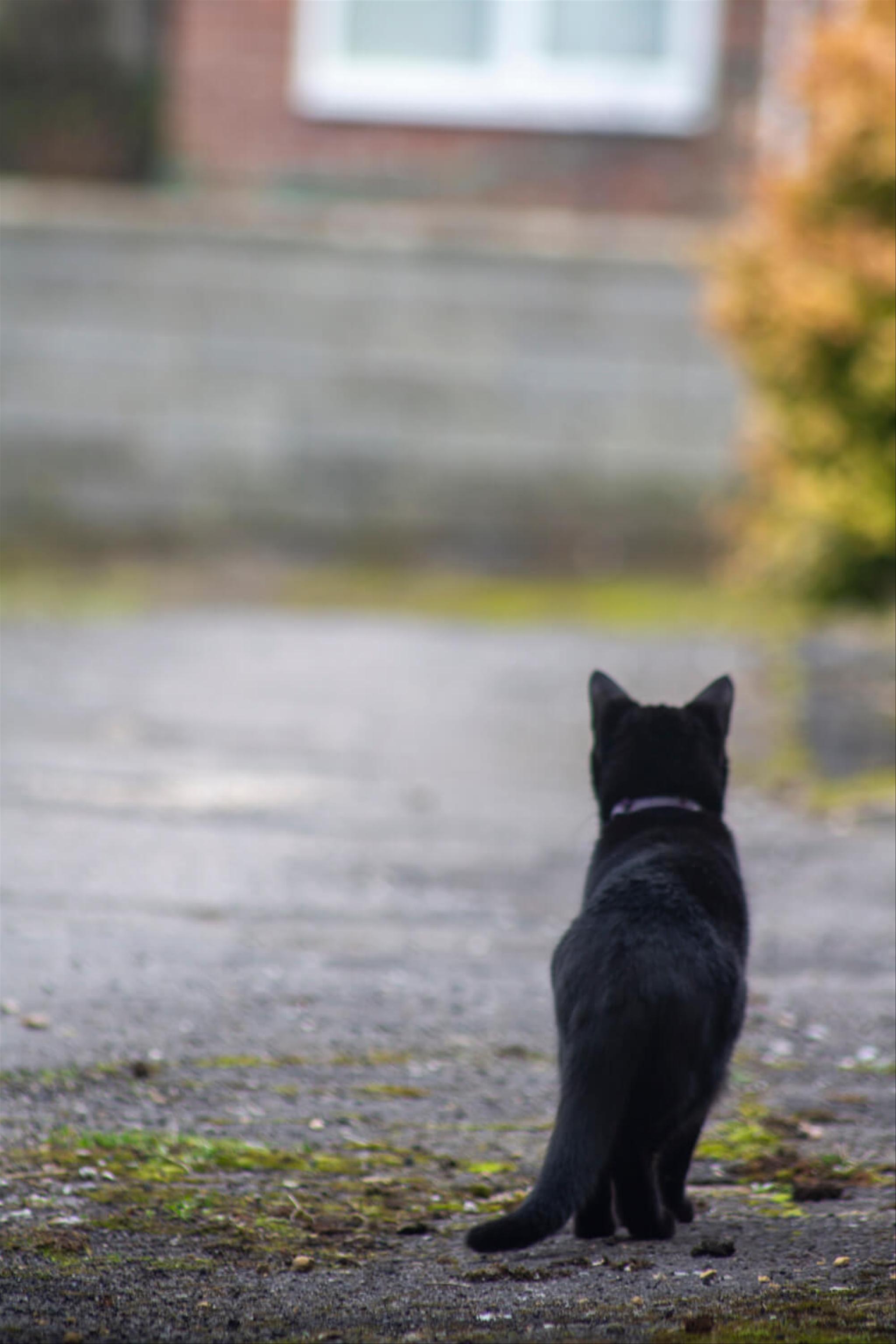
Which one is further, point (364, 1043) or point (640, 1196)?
point (364, 1043)

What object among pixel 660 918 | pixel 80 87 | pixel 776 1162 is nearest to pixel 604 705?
pixel 660 918

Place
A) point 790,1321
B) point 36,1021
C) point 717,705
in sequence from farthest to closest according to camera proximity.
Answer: point 36,1021, point 717,705, point 790,1321

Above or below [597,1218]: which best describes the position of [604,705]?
above

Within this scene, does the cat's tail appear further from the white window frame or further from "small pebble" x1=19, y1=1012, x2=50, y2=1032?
the white window frame

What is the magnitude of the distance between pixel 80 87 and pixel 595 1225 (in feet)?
46.1

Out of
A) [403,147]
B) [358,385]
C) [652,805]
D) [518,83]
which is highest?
[518,83]

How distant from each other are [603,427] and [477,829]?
7299mm

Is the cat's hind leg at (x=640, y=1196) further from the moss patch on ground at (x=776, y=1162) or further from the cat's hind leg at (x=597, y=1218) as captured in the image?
the moss patch on ground at (x=776, y=1162)

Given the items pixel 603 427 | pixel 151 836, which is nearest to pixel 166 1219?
pixel 151 836

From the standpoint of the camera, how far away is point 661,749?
3748mm

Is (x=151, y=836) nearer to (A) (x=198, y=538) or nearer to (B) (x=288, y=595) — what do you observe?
(B) (x=288, y=595)

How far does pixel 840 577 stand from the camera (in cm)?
1023

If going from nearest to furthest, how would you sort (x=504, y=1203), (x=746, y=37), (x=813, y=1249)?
(x=813, y=1249) → (x=504, y=1203) → (x=746, y=37)

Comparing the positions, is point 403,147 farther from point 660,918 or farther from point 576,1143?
point 576,1143
